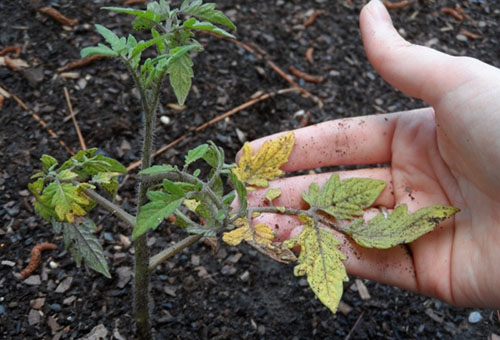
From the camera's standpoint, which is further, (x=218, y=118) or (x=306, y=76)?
(x=306, y=76)

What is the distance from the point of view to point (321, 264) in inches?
60.2

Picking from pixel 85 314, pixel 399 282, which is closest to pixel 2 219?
pixel 85 314

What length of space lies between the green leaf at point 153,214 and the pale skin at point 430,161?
2.15 feet

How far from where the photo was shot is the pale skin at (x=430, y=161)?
1701mm

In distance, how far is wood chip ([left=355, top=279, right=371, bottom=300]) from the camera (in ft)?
7.07

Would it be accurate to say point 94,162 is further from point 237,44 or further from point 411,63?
point 237,44

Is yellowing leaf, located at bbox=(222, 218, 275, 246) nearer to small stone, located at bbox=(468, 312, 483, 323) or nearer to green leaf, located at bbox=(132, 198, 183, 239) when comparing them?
green leaf, located at bbox=(132, 198, 183, 239)

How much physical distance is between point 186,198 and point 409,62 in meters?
0.99

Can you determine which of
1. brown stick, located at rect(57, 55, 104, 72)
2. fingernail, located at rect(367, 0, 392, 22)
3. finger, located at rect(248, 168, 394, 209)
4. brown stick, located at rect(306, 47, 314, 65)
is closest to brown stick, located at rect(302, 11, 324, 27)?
brown stick, located at rect(306, 47, 314, 65)

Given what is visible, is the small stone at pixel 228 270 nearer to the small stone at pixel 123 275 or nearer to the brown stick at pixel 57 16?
the small stone at pixel 123 275

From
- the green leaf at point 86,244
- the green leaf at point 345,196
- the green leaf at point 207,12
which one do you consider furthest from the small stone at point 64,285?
the green leaf at point 207,12

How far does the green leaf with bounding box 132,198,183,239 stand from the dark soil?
2.63 feet

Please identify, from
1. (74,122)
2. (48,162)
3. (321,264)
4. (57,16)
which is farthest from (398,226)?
(57,16)

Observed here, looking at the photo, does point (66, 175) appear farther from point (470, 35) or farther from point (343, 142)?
point (470, 35)
